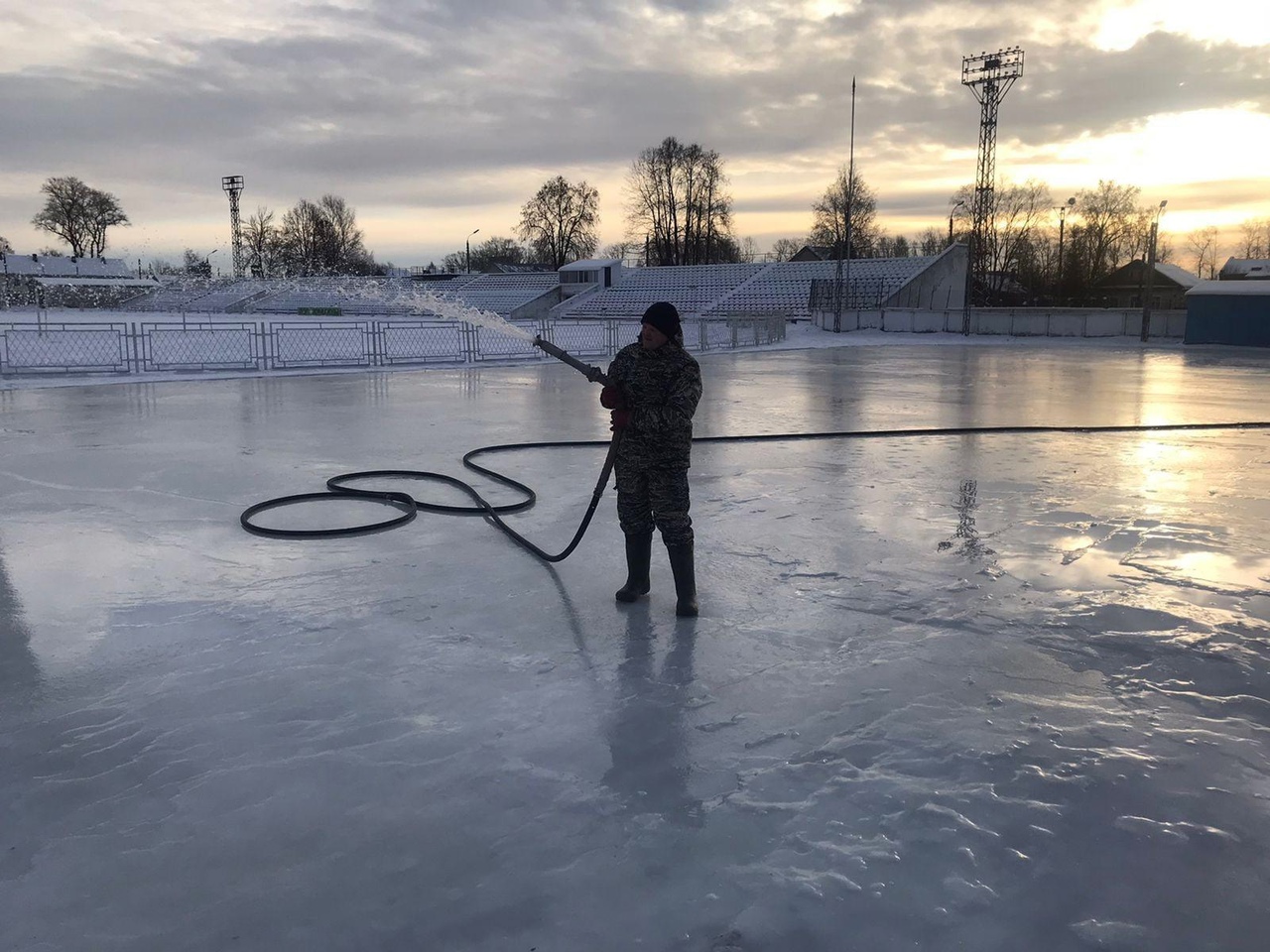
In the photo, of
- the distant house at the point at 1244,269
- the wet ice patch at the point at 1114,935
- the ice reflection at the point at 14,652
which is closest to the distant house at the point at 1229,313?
the wet ice patch at the point at 1114,935

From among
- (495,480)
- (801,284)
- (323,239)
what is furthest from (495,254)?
(495,480)

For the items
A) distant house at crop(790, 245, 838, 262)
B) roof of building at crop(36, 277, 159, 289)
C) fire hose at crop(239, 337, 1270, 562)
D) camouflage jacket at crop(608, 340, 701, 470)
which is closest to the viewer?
camouflage jacket at crop(608, 340, 701, 470)

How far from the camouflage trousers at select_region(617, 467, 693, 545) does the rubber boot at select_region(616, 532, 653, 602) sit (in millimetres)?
60

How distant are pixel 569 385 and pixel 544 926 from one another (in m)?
17.6

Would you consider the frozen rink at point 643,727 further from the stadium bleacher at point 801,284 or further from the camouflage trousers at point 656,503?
the stadium bleacher at point 801,284

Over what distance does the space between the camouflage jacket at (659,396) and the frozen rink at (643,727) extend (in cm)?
102

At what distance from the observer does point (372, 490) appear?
8.45 m

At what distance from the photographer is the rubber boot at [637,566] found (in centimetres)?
546

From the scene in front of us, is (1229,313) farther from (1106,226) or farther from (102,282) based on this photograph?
(102,282)

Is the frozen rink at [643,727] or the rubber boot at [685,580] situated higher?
the rubber boot at [685,580]

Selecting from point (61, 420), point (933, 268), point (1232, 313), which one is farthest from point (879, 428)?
point (933, 268)

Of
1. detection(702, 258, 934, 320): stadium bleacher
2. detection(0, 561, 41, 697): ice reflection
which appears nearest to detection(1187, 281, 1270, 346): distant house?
detection(702, 258, 934, 320): stadium bleacher

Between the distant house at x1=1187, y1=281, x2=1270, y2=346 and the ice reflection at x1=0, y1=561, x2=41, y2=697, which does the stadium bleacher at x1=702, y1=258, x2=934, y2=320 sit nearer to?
the distant house at x1=1187, y1=281, x2=1270, y2=346

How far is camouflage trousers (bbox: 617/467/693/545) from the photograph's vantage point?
206 inches
